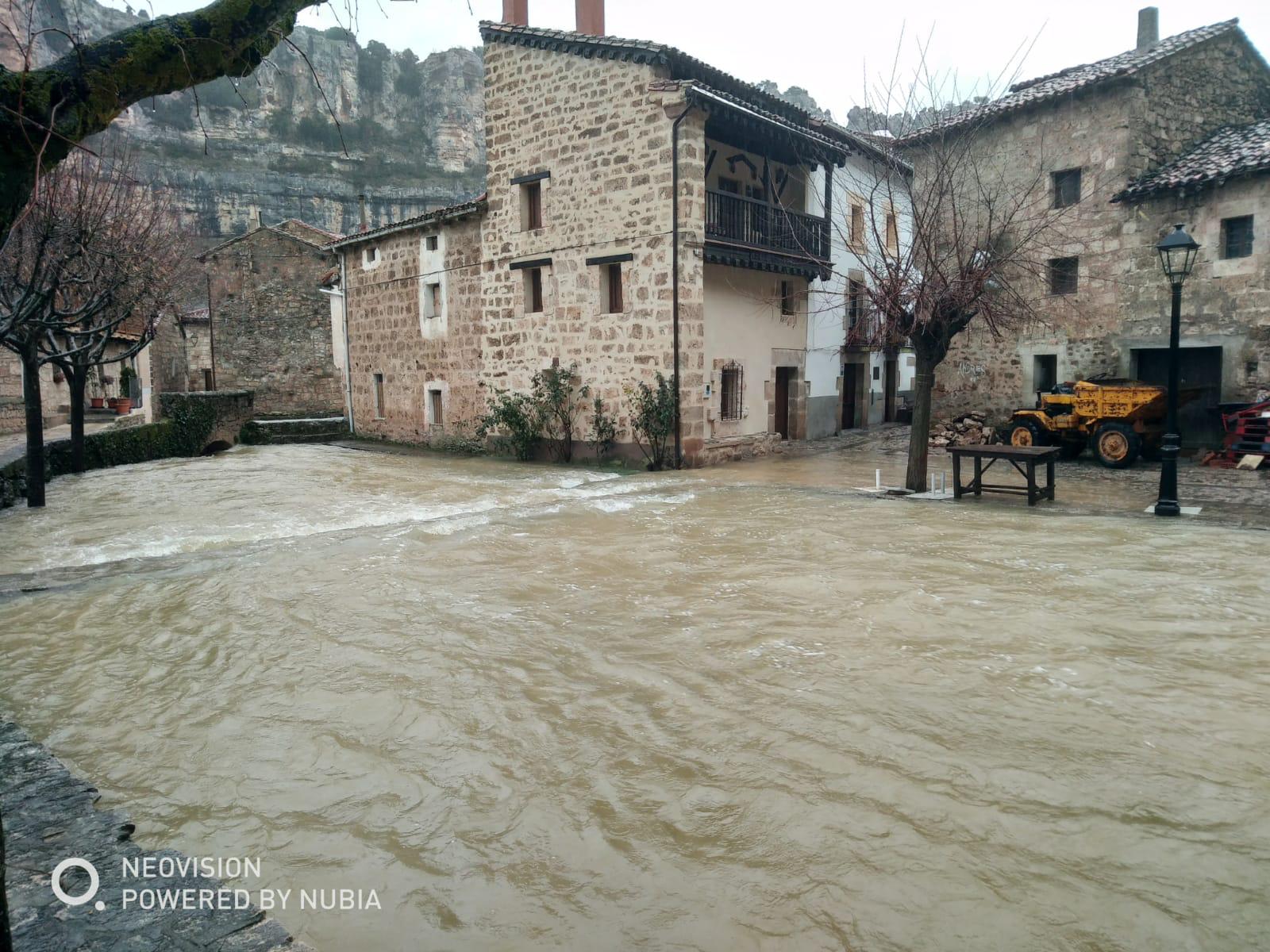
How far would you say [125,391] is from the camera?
31.0 metres

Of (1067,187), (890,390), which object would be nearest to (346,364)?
(890,390)

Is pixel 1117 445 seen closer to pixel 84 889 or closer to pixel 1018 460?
pixel 1018 460

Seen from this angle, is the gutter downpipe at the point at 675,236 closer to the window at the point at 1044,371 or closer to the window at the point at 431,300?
the window at the point at 431,300

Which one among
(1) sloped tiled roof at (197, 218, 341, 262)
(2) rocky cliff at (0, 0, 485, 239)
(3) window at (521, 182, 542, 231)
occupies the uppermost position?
(2) rocky cliff at (0, 0, 485, 239)

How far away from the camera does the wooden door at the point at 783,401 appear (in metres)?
18.0

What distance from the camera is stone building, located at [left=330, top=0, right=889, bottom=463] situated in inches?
551

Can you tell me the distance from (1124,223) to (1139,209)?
1.12ft

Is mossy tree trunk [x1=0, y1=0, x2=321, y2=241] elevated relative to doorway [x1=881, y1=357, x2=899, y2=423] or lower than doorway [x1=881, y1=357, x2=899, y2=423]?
elevated

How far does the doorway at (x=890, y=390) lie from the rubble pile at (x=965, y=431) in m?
5.23

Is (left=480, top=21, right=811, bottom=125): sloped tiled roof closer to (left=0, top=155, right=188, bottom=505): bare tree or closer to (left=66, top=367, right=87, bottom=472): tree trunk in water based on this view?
(left=0, top=155, right=188, bottom=505): bare tree

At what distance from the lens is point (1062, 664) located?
475 cm

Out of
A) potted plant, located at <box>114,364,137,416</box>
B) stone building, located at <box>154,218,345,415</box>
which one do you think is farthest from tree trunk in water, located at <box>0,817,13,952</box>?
potted plant, located at <box>114,364,137,416</box>

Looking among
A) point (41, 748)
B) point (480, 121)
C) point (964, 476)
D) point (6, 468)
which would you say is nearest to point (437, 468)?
point (6, 468)

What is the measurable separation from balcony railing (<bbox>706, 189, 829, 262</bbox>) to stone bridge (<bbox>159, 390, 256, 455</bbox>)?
13506mm
